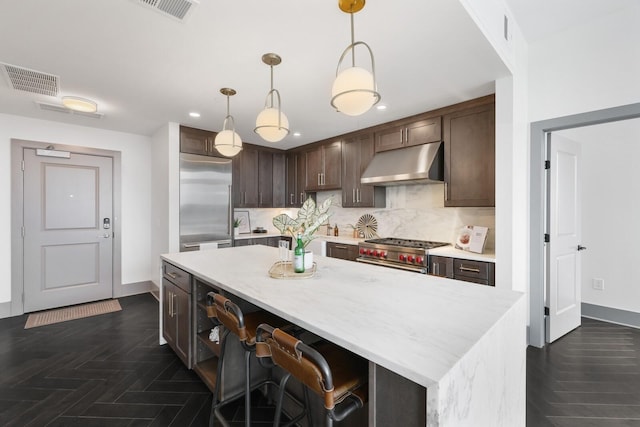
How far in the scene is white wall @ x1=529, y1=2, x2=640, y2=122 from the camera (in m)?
2.25

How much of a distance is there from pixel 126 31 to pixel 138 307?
339 centimetres

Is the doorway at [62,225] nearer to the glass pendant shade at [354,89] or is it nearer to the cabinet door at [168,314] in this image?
the cabinet door at [168,314]

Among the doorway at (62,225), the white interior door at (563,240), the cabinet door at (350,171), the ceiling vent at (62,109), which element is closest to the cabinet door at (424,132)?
the cabinet door at (350,171)

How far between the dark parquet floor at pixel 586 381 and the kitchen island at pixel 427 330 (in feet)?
3.04

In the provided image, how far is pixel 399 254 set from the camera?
331 centimetres

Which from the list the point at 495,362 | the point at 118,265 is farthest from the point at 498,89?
the point at 118,265

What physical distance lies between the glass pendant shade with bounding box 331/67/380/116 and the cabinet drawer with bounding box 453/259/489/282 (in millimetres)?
1997

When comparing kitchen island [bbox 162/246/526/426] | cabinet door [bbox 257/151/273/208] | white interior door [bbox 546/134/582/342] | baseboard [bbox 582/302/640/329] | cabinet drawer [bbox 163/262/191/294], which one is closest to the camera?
kitchen island [bbox 162/246/526/426]

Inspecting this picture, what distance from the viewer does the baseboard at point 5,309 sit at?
3.57m

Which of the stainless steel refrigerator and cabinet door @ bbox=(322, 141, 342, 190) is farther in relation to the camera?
cabinet door @ bbox=(322, 141, 342, 190)

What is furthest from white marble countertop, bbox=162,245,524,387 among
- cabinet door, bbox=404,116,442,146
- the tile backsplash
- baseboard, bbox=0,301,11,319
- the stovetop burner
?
baseboard, bbox=0,301,11,319

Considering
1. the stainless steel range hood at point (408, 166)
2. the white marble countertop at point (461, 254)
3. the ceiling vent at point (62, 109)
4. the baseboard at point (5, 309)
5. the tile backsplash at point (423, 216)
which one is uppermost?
the ceiling vent at point (62, 109)

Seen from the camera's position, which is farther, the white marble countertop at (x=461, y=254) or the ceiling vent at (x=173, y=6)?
the white marble countertop at (x=461, y=254)

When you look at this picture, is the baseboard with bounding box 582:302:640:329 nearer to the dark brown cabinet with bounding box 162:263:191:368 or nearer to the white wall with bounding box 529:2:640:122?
the white wall with bounding box 529:2:640:122
